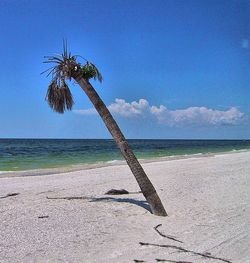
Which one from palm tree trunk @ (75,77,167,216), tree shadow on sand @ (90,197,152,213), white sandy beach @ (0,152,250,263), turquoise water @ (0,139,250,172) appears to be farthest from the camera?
turquoise water @ (0,139,250,172)

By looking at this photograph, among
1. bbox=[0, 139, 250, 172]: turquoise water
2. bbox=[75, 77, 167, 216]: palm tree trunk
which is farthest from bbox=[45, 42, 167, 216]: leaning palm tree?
bbox=[0, 139, 250, 172]: turquoise water

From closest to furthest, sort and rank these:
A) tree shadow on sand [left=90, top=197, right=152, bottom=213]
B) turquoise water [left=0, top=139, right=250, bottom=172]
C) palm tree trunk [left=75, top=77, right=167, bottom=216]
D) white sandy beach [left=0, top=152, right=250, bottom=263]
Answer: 1. white sandy beach [left=0, top=152, right=250, bottom=263]
2. palm tree trunk [left=75, top=77, right=167, bottom=216]
3. tree shadow on sand [left=90, top=197, right=152, bottom=213]
4. turquoise water [left=0, top=139, right=250, bottom=172]

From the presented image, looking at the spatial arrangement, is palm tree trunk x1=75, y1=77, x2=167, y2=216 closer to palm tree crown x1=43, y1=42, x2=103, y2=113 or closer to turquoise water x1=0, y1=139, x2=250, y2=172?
palm tree crown x1=43, y1=42, x2=103, y2=113

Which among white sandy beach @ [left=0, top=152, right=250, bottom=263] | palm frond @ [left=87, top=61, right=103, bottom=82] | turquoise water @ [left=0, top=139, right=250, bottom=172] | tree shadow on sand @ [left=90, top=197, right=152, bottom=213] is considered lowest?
white sandy beach @ [left=0, top=152, right=250, bottom=263]

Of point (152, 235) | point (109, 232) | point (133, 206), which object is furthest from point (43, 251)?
point (133, 206)

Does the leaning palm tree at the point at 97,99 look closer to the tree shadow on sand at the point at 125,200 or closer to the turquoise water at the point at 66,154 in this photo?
the tree shadow on sand at the point at 125,200

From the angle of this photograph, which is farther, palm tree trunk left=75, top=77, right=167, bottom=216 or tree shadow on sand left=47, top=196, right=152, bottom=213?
tree shadow on sand left=47, top=196, right=152, bottom=213

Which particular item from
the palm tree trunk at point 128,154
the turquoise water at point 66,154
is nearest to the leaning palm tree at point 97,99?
the palm tree trunk at point 128,154

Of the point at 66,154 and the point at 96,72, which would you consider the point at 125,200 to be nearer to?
the point at 96,72

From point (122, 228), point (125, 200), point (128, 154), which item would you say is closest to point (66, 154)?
point (125, 200)

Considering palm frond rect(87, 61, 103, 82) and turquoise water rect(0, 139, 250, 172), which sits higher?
palm frond rect(87, 61, 103, 82)

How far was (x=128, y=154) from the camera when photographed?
9430mm

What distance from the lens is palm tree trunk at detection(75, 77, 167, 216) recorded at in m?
9.36

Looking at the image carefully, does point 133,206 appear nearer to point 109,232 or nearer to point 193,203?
point 193,203
